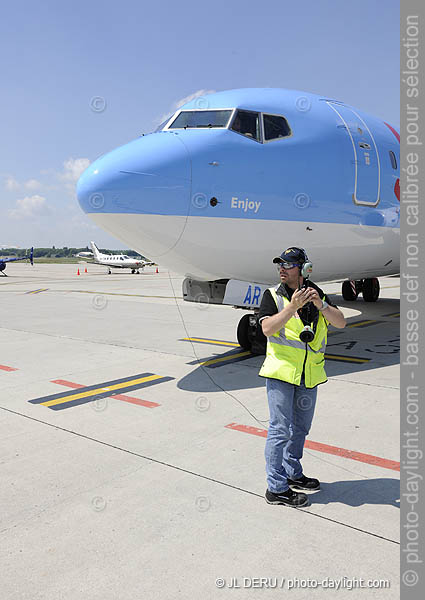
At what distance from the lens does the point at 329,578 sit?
10.1 feet

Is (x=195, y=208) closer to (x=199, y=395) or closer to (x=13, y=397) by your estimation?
(x=199, y=395)

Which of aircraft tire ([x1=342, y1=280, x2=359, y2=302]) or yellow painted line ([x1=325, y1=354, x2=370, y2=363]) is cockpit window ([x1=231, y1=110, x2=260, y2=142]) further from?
aircraft tire ([x1=342, y1=280, x2=359, y2=302])

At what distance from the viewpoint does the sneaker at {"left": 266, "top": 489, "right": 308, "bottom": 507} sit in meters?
3.96

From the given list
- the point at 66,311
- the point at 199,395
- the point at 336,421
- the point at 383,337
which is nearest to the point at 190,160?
the point at 199,395

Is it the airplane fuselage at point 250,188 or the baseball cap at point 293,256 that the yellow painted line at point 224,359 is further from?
the baseball cap at point 293,256

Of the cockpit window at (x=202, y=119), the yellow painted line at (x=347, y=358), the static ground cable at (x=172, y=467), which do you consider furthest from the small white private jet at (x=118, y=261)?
the static ground cable at (x=172, y=467)

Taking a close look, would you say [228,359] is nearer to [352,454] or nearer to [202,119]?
[202,119]

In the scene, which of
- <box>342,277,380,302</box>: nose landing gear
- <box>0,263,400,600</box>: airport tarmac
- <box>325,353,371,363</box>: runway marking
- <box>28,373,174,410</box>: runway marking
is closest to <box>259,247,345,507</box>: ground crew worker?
<box>0,263,400,600</box>: airport tarmac

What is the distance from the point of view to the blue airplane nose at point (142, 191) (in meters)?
6.71

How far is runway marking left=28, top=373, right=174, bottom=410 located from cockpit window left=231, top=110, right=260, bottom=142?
4120mm

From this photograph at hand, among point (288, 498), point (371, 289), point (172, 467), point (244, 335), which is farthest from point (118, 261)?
point (288, 498)

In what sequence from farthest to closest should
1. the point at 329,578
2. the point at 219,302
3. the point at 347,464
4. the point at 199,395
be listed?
the point at 219,302
the point at 199,395
the point at 347,464
the point at 329,578

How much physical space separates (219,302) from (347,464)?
4300mm

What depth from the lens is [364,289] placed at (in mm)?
18938
